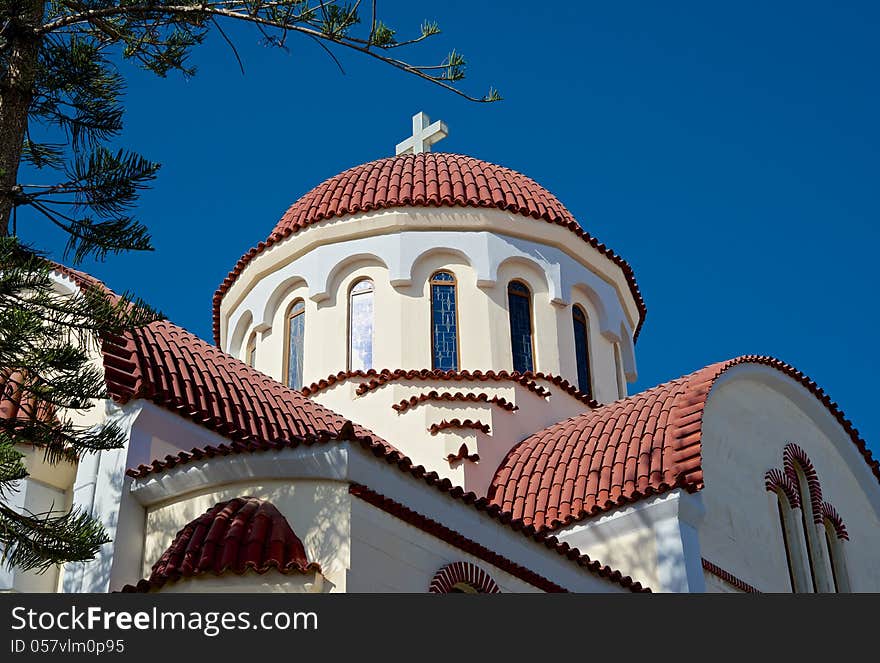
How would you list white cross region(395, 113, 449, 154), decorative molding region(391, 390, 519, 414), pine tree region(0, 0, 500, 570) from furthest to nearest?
white cross region(395, 113, 449, 154) < decorative molding region(391, 390, 519, 414) < pine tree region(0, 0, 500, 570)


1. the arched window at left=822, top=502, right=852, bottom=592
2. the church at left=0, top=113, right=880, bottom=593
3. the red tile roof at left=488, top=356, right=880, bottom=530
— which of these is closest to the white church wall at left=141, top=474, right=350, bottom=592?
the church at left=0, top=113, right=880, bottom=593

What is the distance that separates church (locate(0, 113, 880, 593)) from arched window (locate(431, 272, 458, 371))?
3cm

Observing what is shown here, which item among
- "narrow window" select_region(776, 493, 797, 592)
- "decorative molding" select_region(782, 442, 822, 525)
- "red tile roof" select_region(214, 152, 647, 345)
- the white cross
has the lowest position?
"narrow window" select_region(776, 493, 797, 592)

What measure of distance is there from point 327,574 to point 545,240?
904cm

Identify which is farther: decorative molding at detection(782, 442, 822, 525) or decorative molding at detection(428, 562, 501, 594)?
decorative molding at detection(782, 442, 822, 525)

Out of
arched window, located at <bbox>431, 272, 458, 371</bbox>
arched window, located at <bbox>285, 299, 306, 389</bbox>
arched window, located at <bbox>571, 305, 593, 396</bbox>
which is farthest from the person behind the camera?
arched window, located at <bbox>571, 305, 593, 396</bbox>

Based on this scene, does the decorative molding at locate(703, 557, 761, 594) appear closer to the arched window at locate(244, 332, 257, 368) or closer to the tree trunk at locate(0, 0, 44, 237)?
the arched window at locate(244, 332, 257, 368)

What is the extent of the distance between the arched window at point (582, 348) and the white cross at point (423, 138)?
4.27 m

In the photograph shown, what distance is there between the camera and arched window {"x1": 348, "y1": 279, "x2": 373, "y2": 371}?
17.0 meters

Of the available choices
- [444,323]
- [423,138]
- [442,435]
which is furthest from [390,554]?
[423,138]

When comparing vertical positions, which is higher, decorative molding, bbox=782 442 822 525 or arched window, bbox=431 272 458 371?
arched window, bbox=431 272 458 371

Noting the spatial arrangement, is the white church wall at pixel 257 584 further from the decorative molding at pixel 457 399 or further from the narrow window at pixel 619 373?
the narrow window at pixel 619 373

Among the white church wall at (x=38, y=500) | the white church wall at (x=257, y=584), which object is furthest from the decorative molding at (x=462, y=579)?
the white church wall at (x=38, y=500)

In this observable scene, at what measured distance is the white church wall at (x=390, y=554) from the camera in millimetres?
10008
